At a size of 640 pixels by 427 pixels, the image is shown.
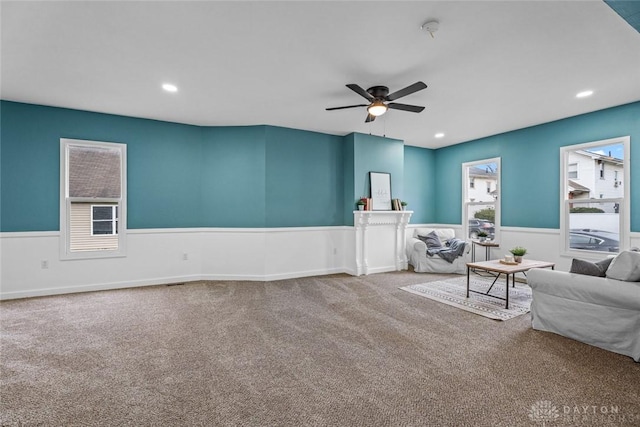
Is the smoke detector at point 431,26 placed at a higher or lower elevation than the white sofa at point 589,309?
higher

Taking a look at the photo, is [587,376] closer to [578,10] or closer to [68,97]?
[578,10]

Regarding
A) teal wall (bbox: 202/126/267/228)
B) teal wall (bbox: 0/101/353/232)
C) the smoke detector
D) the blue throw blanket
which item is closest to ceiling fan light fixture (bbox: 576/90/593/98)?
the smoke detector

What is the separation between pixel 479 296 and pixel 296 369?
3.11 m

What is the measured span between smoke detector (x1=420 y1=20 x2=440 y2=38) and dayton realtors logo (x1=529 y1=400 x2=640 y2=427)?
2831 millimetres

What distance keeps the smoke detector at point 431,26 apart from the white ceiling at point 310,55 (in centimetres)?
4

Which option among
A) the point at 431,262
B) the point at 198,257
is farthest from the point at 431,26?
the point at 198,257

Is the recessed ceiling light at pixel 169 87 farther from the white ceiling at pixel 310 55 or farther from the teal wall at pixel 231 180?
the teal wall at pixel 231 180

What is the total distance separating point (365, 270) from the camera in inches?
229

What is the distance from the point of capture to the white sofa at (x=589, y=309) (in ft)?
8.23

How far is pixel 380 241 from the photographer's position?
6055 mm

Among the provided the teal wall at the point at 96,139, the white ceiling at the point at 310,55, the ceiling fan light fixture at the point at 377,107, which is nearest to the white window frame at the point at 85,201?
the teal wall at the point at 96,139

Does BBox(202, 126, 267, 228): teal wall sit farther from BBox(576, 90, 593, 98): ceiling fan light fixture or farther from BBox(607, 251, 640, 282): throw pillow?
BBox(576, 90, 593, 98): ceiling fan light fixture

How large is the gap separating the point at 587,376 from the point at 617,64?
311cm

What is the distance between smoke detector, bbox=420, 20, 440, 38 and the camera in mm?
2450
